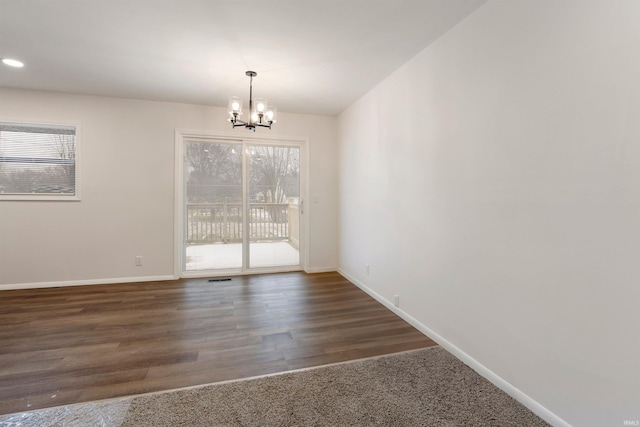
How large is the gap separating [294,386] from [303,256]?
2.92 m

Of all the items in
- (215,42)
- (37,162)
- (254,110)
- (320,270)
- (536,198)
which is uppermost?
(215,42)

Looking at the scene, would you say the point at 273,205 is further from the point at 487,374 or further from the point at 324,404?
the point at 487,374

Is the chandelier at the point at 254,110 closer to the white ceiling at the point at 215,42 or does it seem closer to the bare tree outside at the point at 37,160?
the white ceiling at the point at 215,42

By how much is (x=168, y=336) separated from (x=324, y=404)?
1.56 metres

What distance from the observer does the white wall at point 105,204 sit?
3.63m

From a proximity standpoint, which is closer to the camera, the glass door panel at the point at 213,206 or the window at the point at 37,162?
the window at the point at 37,162

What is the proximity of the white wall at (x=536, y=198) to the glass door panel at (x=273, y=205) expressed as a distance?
230 centimetres

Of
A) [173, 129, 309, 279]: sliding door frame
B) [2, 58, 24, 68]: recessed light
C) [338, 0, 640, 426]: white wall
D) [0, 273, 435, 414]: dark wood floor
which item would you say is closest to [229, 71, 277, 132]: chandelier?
[173, 129, 309, 279]: sliding door frame

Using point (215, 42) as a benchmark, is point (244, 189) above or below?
below

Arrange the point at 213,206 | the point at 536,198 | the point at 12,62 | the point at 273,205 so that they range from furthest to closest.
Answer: the point at 273,205
the point at 213,206
the point at 12,62
the point at 536,198

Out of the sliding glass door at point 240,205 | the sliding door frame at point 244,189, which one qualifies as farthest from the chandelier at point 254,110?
the sliding glass door at point 240,205

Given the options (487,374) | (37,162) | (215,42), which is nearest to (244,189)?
(215,42)

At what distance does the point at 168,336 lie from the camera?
2.45 m

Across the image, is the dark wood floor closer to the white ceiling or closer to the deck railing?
the deck railing
